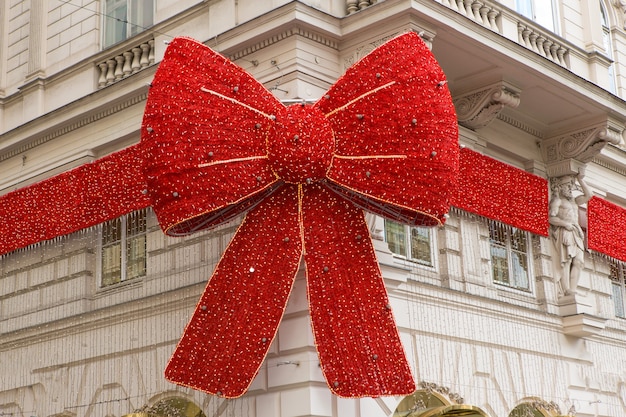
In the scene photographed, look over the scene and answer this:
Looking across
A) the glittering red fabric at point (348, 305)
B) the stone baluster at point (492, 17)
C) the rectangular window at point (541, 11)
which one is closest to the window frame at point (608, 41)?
the rectangular window at point (541, 11)

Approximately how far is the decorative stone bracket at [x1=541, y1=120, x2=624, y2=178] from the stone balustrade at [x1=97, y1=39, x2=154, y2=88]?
604 centimetres

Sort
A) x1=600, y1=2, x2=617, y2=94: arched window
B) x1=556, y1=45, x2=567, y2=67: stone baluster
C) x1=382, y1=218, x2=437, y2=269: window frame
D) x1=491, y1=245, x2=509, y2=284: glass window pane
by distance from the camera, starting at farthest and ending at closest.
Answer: x1=600, y1=2, x2=617, y2=94: arched window < x1=556, y1=45, x2=567, y2=67: stone baluster < x1=491, y1=245, x2=509, y2=284: glass window pane < x1=382, y1=218, x2=437, y2=269: window frame

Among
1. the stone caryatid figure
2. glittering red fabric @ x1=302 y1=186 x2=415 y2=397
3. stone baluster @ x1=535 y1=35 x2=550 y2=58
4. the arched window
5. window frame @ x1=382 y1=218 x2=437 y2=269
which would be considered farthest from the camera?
the arched window

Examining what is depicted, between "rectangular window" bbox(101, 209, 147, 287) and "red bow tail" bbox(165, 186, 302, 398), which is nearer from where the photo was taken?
"red bow tail" bbox(165, 186, 302, 398)

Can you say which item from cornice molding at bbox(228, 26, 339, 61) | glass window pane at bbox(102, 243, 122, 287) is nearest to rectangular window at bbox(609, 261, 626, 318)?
cornice molding at bbox(228, 26, 339, 61)

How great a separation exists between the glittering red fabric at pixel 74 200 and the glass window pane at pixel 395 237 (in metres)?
3.12

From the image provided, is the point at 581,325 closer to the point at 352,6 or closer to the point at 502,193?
the point at 502,193

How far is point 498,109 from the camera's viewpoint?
16031mm

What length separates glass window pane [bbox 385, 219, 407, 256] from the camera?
1510cm

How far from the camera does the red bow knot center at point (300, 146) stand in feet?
42.7

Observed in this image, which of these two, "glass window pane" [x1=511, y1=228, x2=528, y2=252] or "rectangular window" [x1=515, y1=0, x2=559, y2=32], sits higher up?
"rectangular window" [x1=515, y1=0, x2=559, y2=32]

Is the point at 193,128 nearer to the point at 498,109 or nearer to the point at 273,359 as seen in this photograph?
the point at 273,359

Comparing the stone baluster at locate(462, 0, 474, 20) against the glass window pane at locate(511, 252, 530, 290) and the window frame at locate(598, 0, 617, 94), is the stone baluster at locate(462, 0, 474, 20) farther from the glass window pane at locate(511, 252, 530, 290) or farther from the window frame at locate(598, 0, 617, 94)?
the window frame at locate(598, 0, 617, 94)

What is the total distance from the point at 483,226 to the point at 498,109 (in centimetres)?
168
